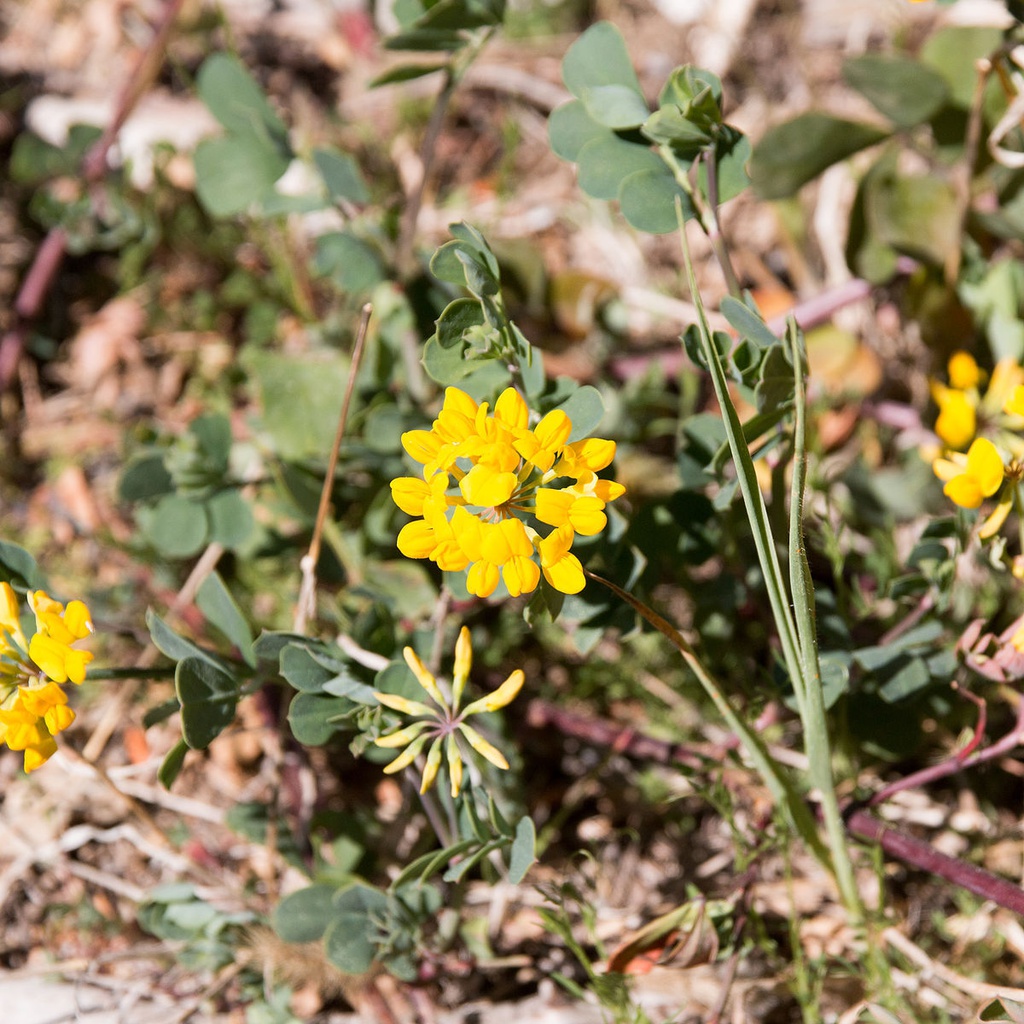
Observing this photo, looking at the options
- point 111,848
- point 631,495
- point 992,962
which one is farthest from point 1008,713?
point 111,848

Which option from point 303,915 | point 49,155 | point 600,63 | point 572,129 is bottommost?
point 303,915

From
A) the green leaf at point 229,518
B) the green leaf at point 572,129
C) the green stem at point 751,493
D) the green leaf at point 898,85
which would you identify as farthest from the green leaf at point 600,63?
the green leaf at point 229,518

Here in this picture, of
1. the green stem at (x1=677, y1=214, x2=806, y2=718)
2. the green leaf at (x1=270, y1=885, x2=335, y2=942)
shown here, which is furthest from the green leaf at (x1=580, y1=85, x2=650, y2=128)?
the green leaf at (x1=270, y1=885, x2=335, y2=942)

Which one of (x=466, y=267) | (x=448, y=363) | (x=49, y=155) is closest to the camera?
(x=466, y=267)

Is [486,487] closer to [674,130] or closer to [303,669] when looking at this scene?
[303,669]

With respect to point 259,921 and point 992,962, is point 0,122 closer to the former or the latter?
point 259,921

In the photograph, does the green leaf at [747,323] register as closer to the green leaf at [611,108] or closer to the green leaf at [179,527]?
the green leaf at [611,108]

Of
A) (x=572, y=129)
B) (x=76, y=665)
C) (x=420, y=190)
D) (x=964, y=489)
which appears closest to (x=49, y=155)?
(x=420, y=190)
